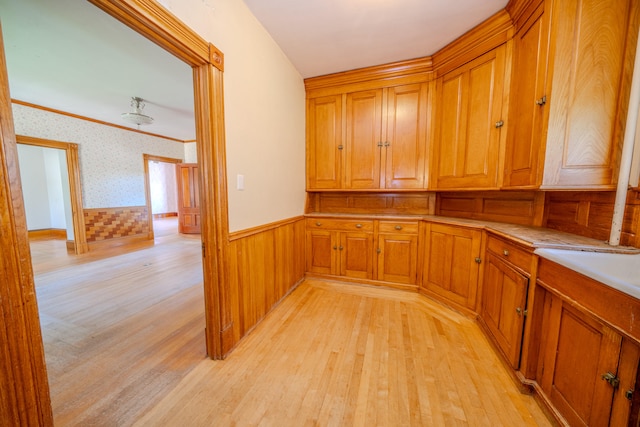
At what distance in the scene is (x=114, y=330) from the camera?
73.9 inches

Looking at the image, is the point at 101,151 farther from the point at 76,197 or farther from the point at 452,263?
the point at 452,263

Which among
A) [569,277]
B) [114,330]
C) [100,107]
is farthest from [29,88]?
[569,277]

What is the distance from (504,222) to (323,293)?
192 centimetres

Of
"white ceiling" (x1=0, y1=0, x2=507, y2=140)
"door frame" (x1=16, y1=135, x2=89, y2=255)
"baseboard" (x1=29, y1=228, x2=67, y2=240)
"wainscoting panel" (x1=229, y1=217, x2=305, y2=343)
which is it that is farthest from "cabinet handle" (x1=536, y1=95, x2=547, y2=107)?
"baseboard" (x1=29, y1=228, x2=67, y2=240)

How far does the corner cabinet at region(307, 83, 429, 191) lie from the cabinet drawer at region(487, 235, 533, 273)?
984 millimetres

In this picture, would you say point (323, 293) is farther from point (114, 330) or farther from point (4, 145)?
point (4, 145)

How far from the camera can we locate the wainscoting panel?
168cm

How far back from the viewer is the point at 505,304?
5.04ft

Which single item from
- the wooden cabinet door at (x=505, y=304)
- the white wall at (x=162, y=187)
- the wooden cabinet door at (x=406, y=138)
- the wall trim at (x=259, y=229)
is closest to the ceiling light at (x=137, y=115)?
the wall trim at (x=259, y=229)

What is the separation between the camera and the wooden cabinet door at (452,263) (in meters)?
1.99

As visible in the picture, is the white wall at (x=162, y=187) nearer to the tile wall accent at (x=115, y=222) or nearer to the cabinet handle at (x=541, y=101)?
the tile wall accent at (x=115, y=222)

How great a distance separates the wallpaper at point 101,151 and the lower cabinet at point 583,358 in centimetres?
630

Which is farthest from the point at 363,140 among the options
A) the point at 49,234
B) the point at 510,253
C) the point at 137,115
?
the point at 49,234

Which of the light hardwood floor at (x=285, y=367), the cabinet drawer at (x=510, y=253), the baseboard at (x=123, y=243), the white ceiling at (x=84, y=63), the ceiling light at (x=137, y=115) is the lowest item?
the light hardwood floor at (x=285, y=367)
